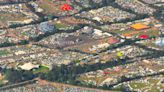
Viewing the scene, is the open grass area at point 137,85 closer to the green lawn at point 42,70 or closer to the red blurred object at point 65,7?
the green lawn at point 42,70

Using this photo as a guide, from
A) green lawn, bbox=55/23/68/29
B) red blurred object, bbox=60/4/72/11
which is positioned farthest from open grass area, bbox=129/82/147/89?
red blurred object, bbox=60/4/72/11

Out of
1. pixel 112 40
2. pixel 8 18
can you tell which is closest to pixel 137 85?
pixel 112 40

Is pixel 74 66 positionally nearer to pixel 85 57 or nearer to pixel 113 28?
pixel 85 57

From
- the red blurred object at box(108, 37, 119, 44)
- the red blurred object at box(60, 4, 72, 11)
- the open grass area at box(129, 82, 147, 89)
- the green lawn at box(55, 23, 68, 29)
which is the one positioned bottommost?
the open grass area at box(129, 82, 147, 89)

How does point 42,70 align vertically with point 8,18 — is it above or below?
below

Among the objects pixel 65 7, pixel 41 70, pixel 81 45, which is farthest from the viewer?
pixel 65 7

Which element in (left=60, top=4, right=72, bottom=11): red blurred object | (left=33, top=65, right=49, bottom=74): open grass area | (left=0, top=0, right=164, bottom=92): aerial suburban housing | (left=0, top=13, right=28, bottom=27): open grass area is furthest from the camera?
(left=60, top=4, right=72, bottom=11): red blurred object

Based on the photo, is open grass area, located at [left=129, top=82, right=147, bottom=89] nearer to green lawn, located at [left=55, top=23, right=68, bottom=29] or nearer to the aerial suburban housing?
the aerial suburban housing

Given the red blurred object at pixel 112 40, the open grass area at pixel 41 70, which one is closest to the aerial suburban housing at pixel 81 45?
the open grass area at pixel 41 70

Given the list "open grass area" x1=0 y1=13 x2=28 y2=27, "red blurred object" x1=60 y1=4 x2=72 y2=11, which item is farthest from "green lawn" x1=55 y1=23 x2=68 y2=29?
"red blurred object" x1=60 y1=4 x2=72 y2=11

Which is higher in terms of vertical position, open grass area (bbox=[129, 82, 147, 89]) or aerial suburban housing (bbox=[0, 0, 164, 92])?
aerial suburban housing (bbox=[0, 0, 164, 92])

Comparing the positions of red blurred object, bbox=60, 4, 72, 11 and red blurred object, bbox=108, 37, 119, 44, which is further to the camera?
red blurred object, bbox=60, 4, 72, 11

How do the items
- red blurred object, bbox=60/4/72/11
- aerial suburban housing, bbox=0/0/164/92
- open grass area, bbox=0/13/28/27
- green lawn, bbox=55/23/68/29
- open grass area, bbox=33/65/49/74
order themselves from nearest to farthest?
1. aerial suburban housing, bbox=0/0/164/92
2. open grass area, bbox=33/65/49/74
3. green lawn, bbox=55/23/68/29
4. open grass area, bbox=0/13/28/27
5. red blurred object, bbox=60/4/72/11

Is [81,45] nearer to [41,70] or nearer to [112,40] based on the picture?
[112,40]
